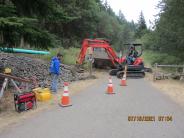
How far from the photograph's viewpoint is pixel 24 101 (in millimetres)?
10039

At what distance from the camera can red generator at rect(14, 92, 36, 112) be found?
988 centimetres

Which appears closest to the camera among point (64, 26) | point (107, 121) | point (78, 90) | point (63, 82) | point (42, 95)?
point (107, 121)

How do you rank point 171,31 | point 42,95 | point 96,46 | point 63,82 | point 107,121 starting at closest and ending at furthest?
point 107,121, point 42,95, point 63,82, point 96,46, point 171,31

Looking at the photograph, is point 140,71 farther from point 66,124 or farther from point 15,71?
point 66,124

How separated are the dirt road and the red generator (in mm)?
725

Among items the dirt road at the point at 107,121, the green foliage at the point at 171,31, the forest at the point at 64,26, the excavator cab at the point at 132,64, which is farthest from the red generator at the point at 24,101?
the green foliage at the point at 171,31

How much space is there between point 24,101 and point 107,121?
3.19 metres

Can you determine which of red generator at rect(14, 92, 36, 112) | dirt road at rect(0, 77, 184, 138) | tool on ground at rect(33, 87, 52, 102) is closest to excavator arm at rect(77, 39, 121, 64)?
tool on ground at rect(33, 87, 52, 102)

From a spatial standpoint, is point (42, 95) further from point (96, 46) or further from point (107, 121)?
point (96, 46)

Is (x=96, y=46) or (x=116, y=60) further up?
(x=96, y=46)

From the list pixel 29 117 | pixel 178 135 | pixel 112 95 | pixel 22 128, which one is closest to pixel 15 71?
pixel 112 95

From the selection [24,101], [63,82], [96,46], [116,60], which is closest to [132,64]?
[116,60]

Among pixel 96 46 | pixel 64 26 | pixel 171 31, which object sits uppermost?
pixel 64 26

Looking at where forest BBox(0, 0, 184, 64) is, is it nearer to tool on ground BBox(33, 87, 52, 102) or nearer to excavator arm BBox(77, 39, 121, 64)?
tool on ground BBox(33, 87, 52, 102)
